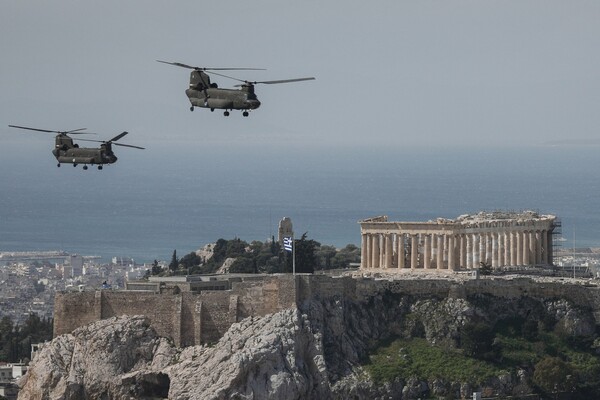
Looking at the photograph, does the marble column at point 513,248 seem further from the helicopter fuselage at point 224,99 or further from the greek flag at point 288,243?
the helicopter fuselage at point 224,99

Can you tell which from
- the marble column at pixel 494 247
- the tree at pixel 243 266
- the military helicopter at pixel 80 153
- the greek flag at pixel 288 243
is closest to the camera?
the military helicopter at pixel 80 153

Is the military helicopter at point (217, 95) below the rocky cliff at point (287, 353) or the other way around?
the other way around

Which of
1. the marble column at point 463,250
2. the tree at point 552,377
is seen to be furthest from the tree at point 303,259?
the tree at point 552,377

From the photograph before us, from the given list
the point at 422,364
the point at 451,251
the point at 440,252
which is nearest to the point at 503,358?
the point at 422,364

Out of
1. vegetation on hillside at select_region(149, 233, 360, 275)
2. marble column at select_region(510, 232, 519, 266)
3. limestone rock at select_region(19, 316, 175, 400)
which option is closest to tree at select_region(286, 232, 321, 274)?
vegetation on hillside at select_region(149, 233, 360, 275)

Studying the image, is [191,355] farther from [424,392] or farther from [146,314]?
[424,392]

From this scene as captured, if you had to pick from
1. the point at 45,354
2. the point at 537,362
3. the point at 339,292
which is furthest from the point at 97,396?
the point at 537,362

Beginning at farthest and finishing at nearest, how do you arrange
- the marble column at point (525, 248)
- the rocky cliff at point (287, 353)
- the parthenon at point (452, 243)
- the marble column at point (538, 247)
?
the marble column at point (538, 247)
the marble column at point (525, 248)
the parthenon at point (452, 243)
the rocky cliff at point (287, 353)

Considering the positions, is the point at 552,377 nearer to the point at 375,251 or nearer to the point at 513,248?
the point at 375,251
